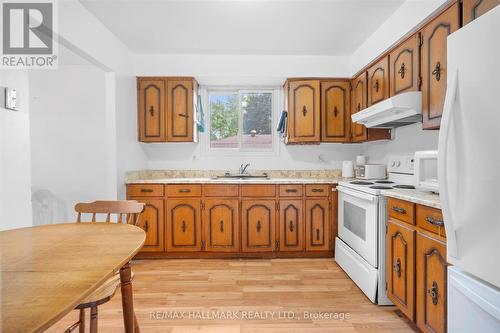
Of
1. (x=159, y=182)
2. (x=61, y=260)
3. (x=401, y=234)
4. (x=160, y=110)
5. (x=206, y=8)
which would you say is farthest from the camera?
(x=160, y=110)

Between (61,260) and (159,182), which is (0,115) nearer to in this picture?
(61,260)

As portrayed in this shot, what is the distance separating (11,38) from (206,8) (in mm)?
1453

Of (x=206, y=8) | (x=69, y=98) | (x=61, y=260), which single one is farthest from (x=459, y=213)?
(x=69, y=98)

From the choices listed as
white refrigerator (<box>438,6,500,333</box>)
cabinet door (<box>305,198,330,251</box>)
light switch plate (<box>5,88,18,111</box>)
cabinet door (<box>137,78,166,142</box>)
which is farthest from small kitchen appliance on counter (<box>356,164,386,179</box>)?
light switch plate (<box>5,88,18,111</box>)

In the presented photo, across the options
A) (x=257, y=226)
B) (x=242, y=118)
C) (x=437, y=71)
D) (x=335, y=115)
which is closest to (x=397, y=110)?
(x=437, y=71)

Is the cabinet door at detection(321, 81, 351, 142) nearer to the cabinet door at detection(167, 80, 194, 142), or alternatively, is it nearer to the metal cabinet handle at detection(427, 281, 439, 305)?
the cabinet door at detection(167, 80, 194, 142)

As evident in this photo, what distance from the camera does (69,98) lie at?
3.19 meters

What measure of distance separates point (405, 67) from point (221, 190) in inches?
85.4

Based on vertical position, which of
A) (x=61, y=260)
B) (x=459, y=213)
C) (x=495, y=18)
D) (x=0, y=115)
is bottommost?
(x=61, y=260)

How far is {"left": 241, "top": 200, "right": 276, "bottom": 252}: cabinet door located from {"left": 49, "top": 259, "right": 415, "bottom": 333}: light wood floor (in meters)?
0.17

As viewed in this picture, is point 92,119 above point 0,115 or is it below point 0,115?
above

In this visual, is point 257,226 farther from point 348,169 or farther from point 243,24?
point 243,24

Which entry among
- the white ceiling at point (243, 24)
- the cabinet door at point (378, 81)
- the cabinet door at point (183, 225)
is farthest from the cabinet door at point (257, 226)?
the white ceiling at point (243, 24)

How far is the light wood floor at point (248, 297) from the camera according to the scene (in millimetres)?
1852
